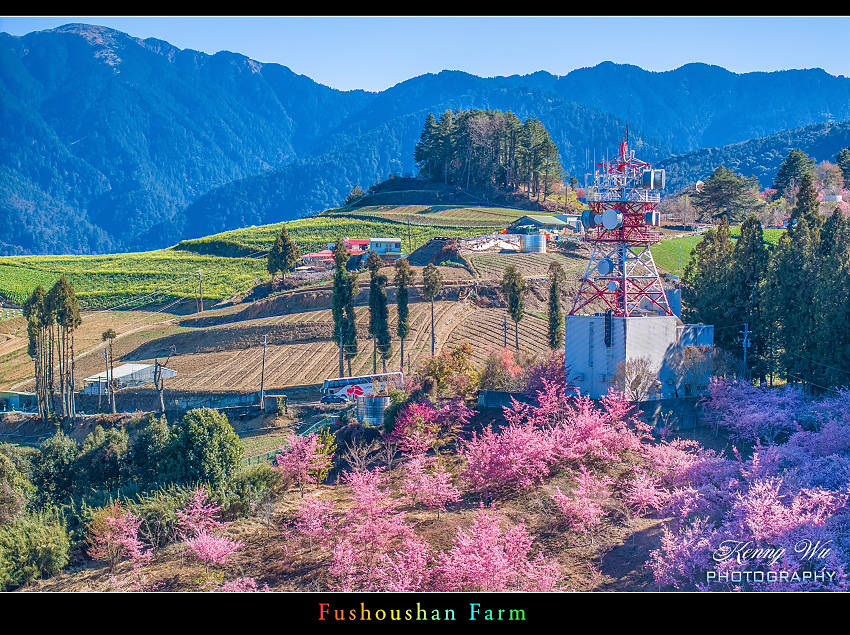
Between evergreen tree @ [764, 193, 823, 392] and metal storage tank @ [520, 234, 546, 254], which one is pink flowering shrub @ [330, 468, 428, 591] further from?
metal storage tank @ [520, 234, 546, 254]

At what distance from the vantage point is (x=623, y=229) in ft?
138

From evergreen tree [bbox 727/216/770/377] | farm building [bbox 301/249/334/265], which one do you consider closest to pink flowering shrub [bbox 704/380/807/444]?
evergreen tree [bbox 727/216/770/377]

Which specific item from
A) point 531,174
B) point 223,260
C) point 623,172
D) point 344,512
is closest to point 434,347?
point 623,172

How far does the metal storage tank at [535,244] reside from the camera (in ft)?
270

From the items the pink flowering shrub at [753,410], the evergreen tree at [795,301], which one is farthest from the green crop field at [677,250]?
the pink flowering shrub at [753,410]

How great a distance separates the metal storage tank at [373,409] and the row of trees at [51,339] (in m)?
21.9

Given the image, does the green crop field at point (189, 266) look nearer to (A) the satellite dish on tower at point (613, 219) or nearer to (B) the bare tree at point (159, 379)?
(B) the bare tree at point (159, 379)

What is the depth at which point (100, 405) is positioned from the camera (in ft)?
191

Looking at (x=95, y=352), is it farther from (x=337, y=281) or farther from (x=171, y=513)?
(x=171, y=513)

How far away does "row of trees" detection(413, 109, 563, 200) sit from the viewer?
113m

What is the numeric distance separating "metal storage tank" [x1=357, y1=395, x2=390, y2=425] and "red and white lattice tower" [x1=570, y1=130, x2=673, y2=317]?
1054 centimetres

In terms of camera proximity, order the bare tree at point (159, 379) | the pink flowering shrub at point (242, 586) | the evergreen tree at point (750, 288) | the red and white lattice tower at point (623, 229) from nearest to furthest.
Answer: the pink flowering shrub at point (242, 586) < the red and white lattice tower at point (623, 229) < the evergreen tree at point (750, 288) < the bare tree at point (159, 379)

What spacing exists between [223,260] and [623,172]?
241 feet

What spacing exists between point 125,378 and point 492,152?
7185cm
